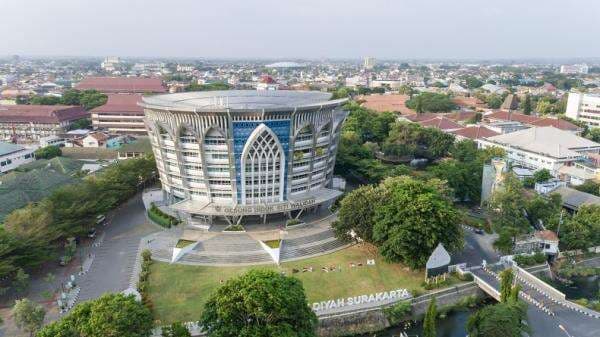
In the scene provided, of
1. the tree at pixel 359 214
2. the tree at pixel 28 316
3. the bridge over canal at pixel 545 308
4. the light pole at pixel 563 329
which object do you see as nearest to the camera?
the tree at pixel 28 316

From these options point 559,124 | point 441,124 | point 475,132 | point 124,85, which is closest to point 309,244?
point 475,132

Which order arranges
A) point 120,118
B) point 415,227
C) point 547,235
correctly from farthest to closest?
point 120,118, point 547,235, point 415,227

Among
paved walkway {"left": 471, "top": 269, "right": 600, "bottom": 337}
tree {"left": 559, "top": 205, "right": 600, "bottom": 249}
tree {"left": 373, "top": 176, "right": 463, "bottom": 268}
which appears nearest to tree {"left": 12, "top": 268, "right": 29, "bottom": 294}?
tree {"left": 373, "top": 176, "right": 463, "bottom": 268}

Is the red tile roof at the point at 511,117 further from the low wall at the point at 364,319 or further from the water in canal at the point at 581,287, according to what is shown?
the low wall at the point at 364,319

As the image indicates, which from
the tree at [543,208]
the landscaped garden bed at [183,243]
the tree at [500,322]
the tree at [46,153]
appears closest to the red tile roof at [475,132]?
the tree at [543,208]

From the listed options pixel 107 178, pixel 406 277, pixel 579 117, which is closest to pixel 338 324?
pixel 406 277

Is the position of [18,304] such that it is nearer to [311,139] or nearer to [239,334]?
[239,334]

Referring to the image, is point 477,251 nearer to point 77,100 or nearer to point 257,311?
point 257,311
